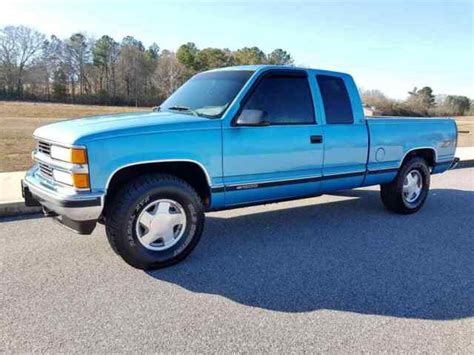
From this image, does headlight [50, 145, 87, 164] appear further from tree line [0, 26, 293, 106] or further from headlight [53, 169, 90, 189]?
tree line [0, 26, 293, 106]

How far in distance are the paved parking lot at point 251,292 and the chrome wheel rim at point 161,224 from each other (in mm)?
287

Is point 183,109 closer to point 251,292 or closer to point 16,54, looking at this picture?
point 251,292

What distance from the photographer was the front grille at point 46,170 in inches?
152

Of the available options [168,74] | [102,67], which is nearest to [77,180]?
[168,74]

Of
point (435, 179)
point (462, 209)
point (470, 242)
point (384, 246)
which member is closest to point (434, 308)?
point (384, 246)

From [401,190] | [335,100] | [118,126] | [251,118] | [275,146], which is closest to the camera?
[118,126]

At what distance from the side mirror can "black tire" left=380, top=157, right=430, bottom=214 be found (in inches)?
110

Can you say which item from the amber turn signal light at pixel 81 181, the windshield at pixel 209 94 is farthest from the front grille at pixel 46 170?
the windshield at pixel 209 94

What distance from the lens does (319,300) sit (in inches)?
134

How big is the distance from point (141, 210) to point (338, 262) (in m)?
2.07

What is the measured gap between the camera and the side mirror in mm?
4090

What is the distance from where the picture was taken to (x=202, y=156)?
400cm

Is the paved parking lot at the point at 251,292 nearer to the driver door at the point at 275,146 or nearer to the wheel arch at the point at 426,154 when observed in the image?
the driver door at the point at 275,146

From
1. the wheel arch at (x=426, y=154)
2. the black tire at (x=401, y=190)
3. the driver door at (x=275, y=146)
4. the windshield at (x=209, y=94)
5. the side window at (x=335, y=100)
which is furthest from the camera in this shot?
the wheel arch at (x=426, y=154)
